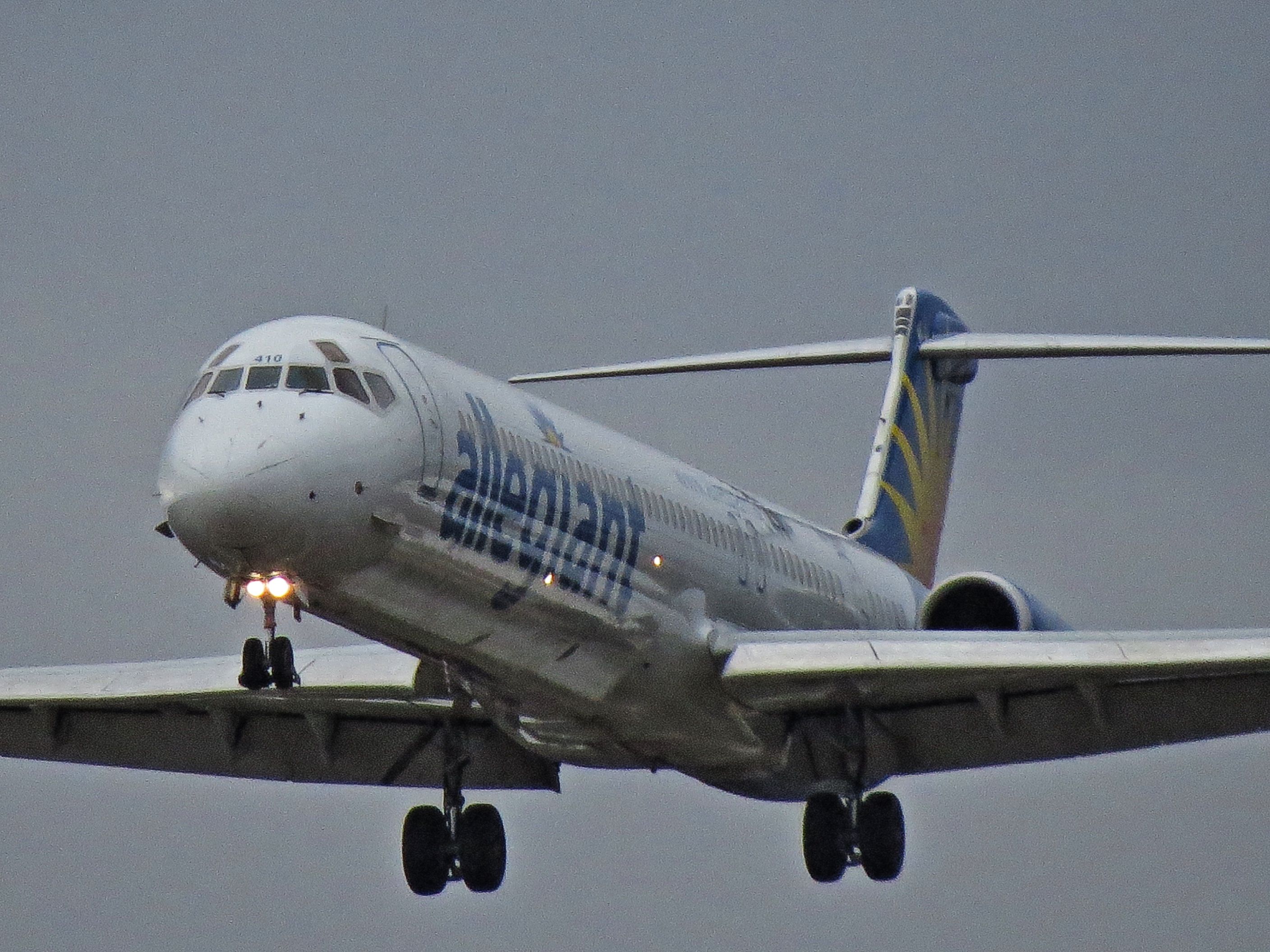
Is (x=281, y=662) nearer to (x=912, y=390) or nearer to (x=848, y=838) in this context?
(x=848, y=838)

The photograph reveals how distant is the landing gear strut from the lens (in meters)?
21.7

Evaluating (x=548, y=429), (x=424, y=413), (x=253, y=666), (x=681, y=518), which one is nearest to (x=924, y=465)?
(x=681, y=518)

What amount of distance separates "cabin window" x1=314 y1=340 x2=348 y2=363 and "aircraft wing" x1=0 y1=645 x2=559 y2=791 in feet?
16.9

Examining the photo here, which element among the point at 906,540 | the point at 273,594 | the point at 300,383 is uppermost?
the point at 906,540

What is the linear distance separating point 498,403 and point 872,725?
A: 615 cm

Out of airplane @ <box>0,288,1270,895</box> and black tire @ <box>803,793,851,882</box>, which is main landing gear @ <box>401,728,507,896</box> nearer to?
airplane @ <box>0,288,1270,895</box>

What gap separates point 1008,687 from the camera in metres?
27.0

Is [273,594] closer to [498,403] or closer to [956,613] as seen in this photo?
[498,403]

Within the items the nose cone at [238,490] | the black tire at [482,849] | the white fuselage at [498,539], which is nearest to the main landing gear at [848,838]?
the white fuselage at [498,539]

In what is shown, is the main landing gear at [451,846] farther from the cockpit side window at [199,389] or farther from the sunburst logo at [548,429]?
the cockpit side window at [199,389]

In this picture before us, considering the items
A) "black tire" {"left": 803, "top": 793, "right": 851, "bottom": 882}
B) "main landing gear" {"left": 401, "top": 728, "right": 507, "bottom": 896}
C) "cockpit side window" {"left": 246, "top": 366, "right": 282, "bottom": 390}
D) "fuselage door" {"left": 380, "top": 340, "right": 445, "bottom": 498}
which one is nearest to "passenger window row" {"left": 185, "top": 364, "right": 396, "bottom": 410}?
"cockpit side window" {"left": 246, "top": 366, "right": 282, "bottom": 390}

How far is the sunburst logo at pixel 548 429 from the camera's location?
81.3 feet

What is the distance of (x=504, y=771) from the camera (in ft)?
99.2

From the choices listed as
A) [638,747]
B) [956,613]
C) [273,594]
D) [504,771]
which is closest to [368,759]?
[504,771]
